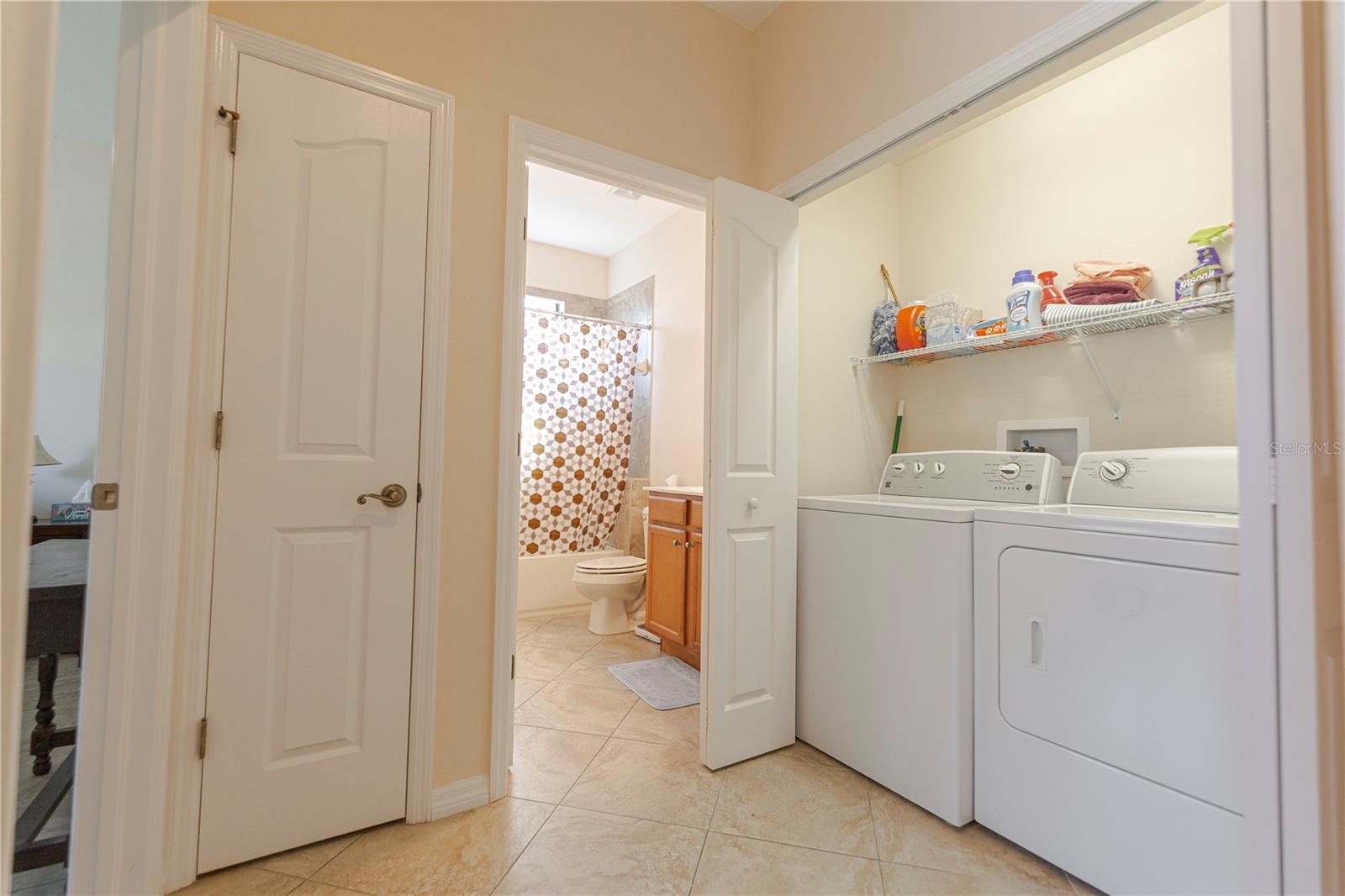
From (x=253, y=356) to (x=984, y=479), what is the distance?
2205 millimetres

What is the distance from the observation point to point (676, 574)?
9.75 ft

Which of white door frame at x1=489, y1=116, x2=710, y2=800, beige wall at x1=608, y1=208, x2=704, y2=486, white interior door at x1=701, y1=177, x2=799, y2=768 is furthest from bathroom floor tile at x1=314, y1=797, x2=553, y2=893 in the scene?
beige wall at x1=608, y1=208, x2=704, y2=486

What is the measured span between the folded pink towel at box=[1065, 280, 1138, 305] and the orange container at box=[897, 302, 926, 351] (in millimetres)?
518

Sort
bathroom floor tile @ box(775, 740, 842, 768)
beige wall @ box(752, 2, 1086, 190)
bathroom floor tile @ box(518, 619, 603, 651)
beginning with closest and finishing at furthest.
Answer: beige wall @ box(752, 2, 1086, 190) → bathroom floor tile @ box(775, 740, 842, 768) → bathroom floor tile @ box(518, 619, 603, 651)

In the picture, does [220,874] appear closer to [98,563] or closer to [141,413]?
[98,563]

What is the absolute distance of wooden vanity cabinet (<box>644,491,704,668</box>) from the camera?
2.85 metres

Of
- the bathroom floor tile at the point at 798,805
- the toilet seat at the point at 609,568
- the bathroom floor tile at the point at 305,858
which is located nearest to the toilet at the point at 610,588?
the toilet seat at the point at 609,568

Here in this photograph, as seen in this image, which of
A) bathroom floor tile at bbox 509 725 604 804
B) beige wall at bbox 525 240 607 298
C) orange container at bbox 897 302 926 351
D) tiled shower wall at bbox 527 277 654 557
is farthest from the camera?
beige wall at bbox 525 240 607 298

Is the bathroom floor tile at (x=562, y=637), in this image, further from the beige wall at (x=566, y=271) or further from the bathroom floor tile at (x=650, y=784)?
the beige wall at (x=566, y=271)

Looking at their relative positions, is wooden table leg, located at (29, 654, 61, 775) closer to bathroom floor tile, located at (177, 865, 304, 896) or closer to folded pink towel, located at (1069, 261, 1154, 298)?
bathroom floor tile, located at (177, 865, 304, 896)

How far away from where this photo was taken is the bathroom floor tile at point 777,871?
4.51 feet

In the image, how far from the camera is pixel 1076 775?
1.38 m

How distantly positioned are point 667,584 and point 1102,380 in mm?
2113

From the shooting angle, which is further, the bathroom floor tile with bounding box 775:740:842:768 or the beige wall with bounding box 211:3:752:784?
the bathroom floor tile with bounding box 775:740:842:768
